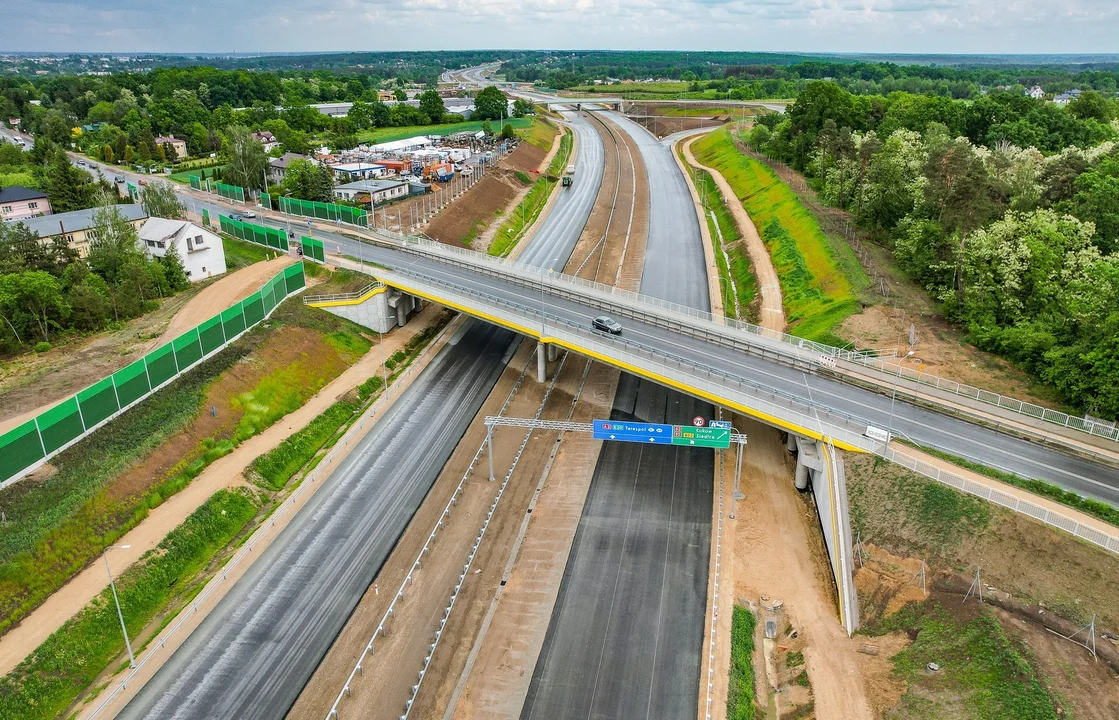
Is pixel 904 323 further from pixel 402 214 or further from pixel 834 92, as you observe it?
pixel 834 92

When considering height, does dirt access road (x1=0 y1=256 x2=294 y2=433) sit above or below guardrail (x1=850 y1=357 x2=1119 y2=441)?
below

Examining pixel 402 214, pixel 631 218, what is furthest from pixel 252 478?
pixel 631 218

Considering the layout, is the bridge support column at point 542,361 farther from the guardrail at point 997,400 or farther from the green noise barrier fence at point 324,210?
the green noise barrier fence at point 324,210

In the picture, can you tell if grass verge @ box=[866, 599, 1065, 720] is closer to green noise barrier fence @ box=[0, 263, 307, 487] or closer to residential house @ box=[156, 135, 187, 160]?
green noise barrier fence @ box=[0, 263, 307, 487]

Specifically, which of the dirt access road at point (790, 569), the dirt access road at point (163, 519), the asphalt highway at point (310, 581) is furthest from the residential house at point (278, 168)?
the dirt access road at point (790, 569)

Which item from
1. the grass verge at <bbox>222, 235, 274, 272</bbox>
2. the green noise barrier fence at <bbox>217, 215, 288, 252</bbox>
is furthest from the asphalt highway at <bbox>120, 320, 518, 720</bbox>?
the green noise barrier fence at <bbox>217, 215, 288, 252</bbox>
